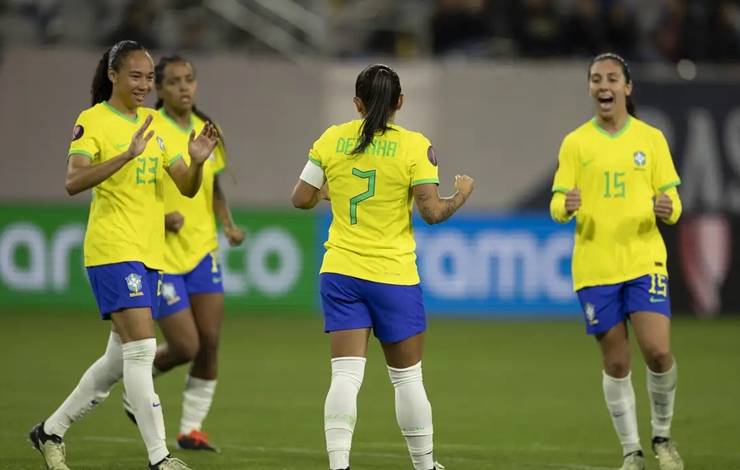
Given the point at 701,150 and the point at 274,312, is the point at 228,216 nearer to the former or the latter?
the point at 274,312

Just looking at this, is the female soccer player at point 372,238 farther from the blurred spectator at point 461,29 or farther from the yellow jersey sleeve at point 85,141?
the blurred spectator at point 461,29

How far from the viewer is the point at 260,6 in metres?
19.5

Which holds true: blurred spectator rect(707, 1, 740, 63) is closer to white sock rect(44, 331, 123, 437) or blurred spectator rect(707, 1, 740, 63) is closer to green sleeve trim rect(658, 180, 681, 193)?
green sleeve trim rect(658, 180, 681, 193)

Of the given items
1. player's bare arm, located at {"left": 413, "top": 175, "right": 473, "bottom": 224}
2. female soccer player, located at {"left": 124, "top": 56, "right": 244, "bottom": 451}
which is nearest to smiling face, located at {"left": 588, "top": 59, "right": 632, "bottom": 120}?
player's bare arm, located at {"left": 413, "top": 175, "right": 473, "bottom": 224}

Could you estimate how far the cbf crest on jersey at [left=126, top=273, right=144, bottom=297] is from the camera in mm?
7625

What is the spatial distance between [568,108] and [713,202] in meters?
2.35

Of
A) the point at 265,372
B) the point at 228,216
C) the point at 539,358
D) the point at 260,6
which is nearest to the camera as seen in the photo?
the point at 228,216

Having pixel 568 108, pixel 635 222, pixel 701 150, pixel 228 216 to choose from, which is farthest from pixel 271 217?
pixel 635 222

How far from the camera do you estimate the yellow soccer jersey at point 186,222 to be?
914 centimetres

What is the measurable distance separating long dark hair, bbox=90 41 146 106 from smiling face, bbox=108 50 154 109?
24 mm

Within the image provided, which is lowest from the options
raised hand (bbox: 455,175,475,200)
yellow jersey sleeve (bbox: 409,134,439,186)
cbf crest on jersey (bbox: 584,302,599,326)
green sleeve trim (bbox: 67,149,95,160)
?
cbf crest on jersey (bbox: 584,302,599,326)

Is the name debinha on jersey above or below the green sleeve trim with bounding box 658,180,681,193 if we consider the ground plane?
above

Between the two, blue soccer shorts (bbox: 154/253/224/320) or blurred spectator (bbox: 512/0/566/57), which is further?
blurred spectator (bbox: 512/0/566/57)

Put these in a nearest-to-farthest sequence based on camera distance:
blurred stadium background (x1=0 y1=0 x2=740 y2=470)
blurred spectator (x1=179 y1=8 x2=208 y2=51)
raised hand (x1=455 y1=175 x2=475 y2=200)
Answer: raised hand (x1=455 y1=175 x2=475 y2=200) → blurred stadium background (x1=0 y1=0 x2=740 y2=470) → blurred spectator (x1=179 y1=8 x2=208 y2=51)
